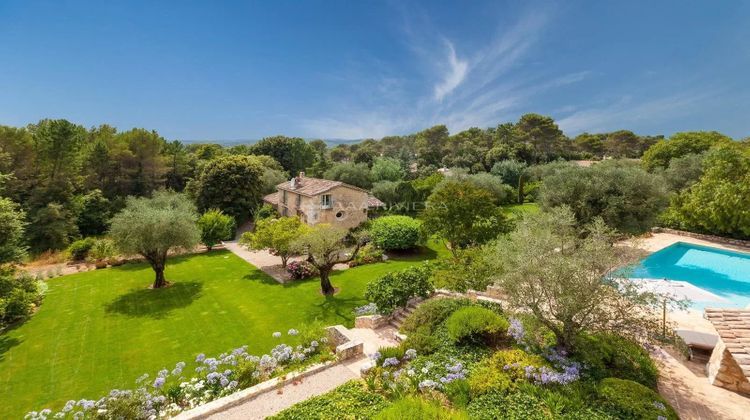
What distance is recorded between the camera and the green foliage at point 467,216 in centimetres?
2566

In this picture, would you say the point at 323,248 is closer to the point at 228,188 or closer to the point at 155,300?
the point at 155,300

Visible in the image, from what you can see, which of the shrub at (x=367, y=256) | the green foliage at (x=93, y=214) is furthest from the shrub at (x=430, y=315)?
the green foliage at (x=93, y=214)

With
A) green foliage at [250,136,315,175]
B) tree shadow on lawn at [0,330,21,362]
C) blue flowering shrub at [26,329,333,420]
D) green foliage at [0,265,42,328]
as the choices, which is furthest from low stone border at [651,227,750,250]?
green foliage at [250,136,315,175]

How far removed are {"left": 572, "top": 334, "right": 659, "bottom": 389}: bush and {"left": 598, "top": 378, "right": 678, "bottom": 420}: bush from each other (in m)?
0.99

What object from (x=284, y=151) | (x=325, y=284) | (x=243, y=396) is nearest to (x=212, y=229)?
(x=325, y=284)

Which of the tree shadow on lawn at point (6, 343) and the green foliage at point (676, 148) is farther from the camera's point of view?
the green foliage at point (676, 148)

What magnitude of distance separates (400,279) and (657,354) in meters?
10.7

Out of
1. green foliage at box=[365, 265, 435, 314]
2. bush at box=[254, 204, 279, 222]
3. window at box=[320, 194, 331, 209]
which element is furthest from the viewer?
bush at box=[254, 204, 279, 222]

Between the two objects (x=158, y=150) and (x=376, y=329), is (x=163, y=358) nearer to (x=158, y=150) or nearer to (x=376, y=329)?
(x=376, y=329)

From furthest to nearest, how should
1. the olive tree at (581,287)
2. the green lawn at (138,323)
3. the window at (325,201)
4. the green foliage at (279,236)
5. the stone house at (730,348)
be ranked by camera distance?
the window at (325,201) → the green foliage at (279,236) → the green lawn at (138,323) → the olive tree at (581,287) → the stone house at (730,348)

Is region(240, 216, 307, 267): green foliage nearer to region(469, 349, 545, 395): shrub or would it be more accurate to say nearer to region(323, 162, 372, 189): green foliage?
region(469, 349, 545, 395): shrub

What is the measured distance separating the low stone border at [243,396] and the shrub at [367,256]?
619 inches

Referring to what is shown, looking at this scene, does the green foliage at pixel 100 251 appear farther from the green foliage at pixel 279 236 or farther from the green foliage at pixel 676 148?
the green foliage at pixel 676 148

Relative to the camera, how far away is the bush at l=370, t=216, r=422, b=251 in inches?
1180
